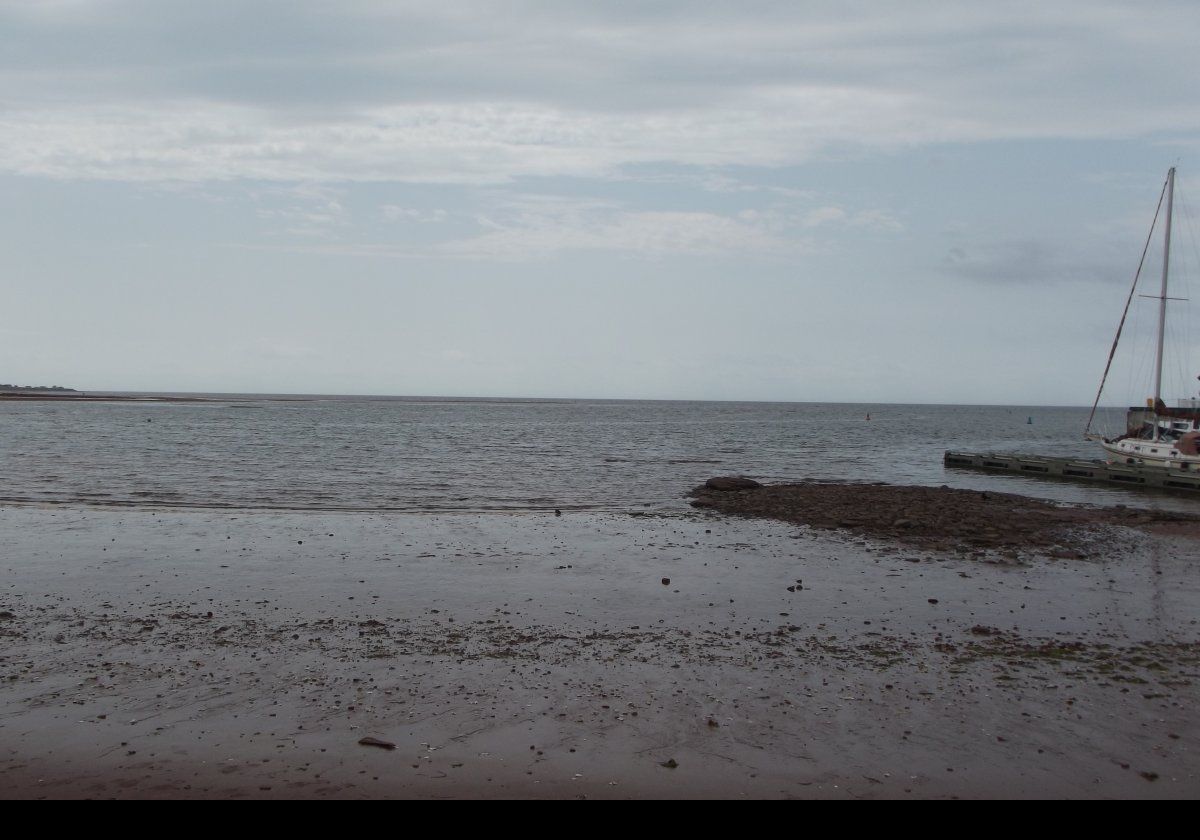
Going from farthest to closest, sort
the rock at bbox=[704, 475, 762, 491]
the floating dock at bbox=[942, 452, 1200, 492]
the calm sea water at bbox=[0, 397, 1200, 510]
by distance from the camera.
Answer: the floating dock at bbox=[942, 452, 1200, 492] < the rock at bbox=[704, 475, 762, 491] < the calm sea water at bbox=[0, 397, 1200, 510]

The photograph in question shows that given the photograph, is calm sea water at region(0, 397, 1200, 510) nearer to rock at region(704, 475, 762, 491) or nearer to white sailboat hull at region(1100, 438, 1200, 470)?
rock at region(704, 475, 762, 491)

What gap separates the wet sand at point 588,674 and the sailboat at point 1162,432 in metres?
28.9

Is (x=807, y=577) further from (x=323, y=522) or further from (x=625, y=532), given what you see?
(x=323, y=522)

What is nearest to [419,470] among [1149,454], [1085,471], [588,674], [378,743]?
[1085,471]

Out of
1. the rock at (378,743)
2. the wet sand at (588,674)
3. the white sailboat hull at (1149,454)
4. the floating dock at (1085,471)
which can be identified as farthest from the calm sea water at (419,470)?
the rock at (378,743)

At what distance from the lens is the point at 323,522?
24.9 meters

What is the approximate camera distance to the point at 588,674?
10664 mm

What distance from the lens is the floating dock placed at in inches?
1603

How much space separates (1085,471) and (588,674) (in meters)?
42.6

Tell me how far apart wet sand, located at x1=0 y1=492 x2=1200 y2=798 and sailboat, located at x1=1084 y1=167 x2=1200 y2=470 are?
28912 millimetres

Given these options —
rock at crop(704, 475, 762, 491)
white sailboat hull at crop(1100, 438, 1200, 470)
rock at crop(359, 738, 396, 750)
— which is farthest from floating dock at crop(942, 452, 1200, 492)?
rock at crop(359, 738, 396, 750)
